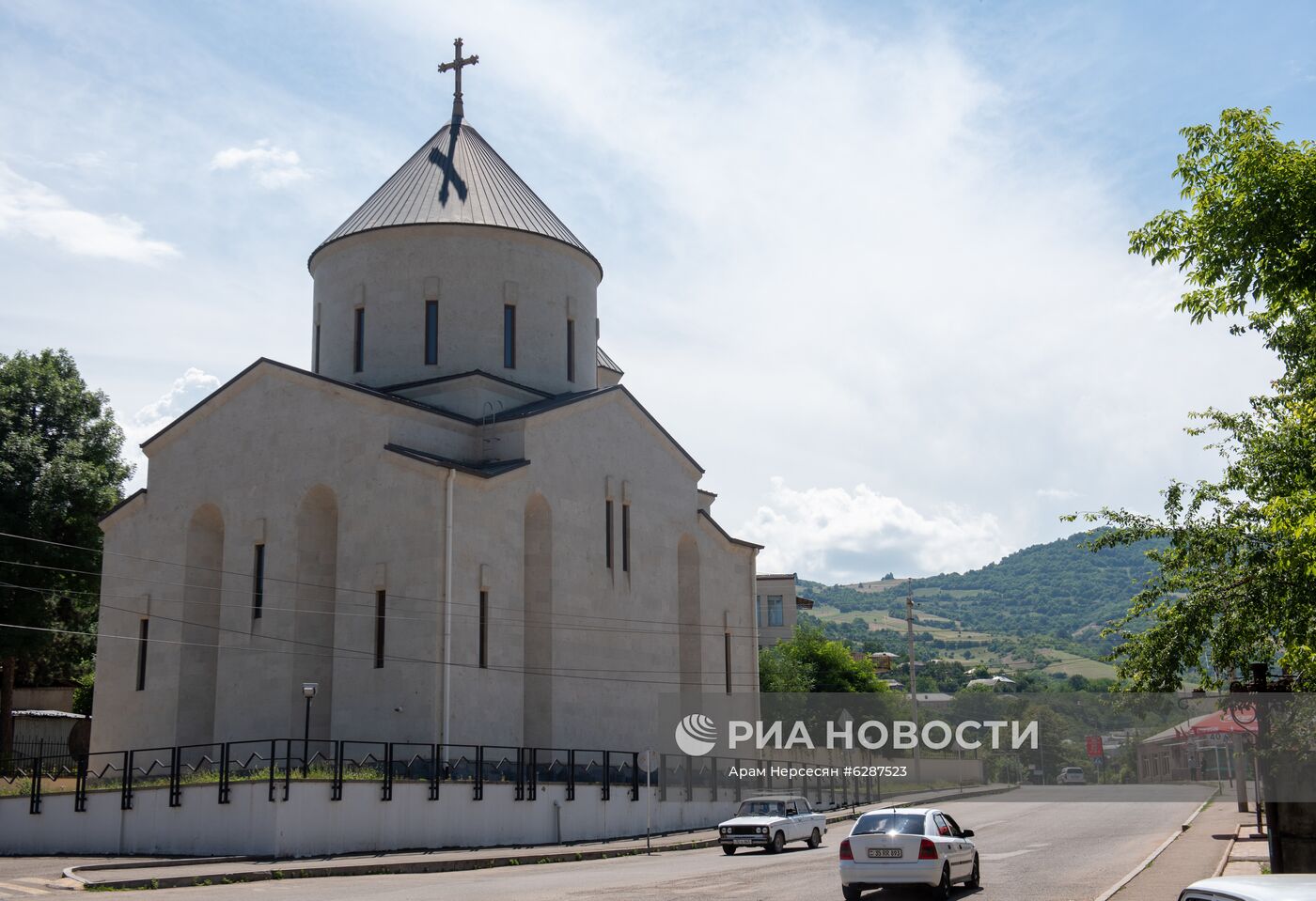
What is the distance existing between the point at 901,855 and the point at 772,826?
9956 mm

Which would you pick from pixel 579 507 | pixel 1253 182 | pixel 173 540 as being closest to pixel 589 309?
pixel 579 507

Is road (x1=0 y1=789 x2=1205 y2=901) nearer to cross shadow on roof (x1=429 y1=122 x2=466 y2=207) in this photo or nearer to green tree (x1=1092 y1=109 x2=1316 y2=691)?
green tree (x1=1092 y1=109 x2=1316 y2=691)

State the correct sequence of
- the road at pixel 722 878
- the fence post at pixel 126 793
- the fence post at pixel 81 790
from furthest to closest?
the fence post at pixel 81 790
the fence post at pixel 126 793
the road at pixel 722 878

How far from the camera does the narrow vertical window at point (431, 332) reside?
3538cm

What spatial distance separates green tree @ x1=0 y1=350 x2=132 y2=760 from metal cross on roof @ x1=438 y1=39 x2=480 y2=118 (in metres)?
16.9

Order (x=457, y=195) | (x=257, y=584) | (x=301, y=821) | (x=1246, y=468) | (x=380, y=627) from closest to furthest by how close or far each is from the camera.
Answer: (x=1246, y=468), (x=301, y=821), (x=380, y=627), (x=257, y=584), (x=457, y=195)

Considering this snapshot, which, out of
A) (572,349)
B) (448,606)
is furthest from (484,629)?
(572,349)

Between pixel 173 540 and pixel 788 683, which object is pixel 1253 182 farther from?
pixel 788 683

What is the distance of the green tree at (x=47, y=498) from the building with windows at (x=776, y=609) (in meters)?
40.6

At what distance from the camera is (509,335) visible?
36219 millimetres

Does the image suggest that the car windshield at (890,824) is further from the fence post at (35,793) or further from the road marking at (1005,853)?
the fence post at (35,793)

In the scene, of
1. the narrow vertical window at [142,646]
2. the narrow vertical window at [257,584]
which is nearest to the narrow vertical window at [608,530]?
the narrow vertical window at [257,584]

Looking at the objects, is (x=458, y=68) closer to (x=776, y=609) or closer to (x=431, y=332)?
(x=431, y=332)

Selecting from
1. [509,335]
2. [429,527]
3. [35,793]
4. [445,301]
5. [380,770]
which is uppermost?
[445,301]
